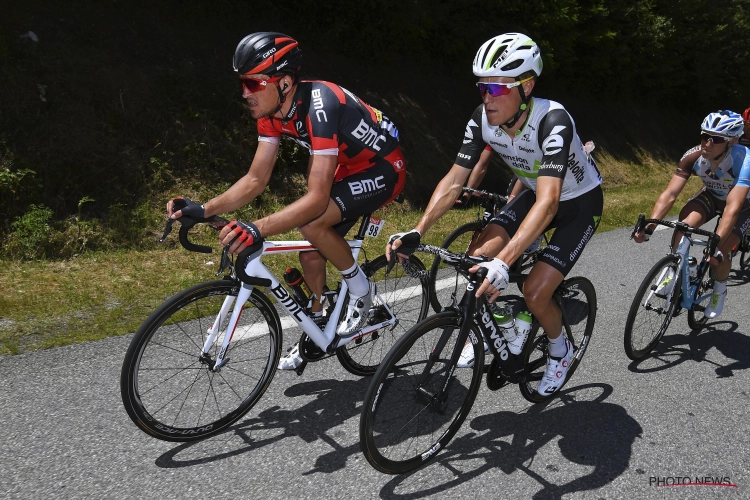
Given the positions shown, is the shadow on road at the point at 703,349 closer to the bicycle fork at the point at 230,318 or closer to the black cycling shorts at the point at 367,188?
the black cycling shorts at the point at 367,188

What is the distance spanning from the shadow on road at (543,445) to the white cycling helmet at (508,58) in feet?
7.35

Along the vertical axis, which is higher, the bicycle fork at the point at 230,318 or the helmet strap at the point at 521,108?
the helmet strap at the point at 521,108

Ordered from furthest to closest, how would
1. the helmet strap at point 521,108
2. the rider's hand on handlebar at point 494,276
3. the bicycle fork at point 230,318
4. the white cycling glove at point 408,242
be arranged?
the helmet strap at point 521,108 → the bicycle fork at point 230,318 → the white cycling glove at point 408,242 → the rider's hand on handlebar at point 494,276

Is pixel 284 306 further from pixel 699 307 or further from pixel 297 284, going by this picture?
pixel 699 307

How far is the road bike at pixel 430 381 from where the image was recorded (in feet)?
10.9

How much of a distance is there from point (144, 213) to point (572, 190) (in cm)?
603

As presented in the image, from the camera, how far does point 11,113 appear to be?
805cm

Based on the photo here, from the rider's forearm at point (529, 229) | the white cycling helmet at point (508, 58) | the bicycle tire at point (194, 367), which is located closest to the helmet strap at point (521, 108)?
the white cycling helmet at point (508, 58)

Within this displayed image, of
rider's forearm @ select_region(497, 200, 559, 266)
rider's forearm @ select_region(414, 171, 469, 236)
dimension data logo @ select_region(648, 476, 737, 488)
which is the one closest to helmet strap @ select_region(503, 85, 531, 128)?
rider's forearm @ select_region(414, 171, 469, 236)

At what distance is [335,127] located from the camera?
3830 millimetres

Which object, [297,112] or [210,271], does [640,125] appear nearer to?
[210,271]

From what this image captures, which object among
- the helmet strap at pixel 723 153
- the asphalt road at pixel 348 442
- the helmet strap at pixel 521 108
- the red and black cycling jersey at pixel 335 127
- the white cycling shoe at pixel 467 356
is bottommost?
the asphalt road at pixel 348 442

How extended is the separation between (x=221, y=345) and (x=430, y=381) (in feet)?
4.16

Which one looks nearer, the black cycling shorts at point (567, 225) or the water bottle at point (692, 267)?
the black cycling shorts at point (567, 225)
